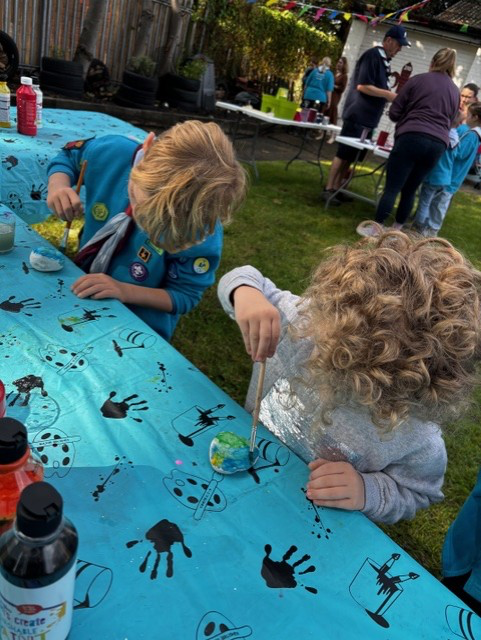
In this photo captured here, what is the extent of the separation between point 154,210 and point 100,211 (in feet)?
2.30

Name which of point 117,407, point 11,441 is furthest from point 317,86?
point 11,441

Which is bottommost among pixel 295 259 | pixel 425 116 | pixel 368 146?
pixel 295 259

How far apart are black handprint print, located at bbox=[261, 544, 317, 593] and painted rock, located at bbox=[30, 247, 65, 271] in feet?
3.56

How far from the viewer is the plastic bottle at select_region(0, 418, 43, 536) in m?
0.63

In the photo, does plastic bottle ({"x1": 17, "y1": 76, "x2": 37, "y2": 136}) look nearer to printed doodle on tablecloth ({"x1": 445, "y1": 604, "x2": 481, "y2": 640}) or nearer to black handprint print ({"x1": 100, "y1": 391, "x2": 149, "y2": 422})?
black handprint print ({"x1": 100, "y1": 391, "x2": 149, "y2": 422})

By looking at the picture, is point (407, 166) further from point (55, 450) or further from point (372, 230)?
point (55, 450)

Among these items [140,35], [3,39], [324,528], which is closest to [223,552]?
[324,528]

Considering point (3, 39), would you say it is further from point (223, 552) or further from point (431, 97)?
point (223, 552)

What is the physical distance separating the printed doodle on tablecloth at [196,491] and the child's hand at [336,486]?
0.60 feet

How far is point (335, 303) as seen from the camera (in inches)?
37.4

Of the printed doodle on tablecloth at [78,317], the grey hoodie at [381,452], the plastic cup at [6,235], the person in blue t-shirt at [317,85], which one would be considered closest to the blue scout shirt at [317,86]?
the person in blue t-shirt at [317,85]

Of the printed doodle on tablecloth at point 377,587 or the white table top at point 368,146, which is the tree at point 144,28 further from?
the printed doodle on tablecloth at point 377,587

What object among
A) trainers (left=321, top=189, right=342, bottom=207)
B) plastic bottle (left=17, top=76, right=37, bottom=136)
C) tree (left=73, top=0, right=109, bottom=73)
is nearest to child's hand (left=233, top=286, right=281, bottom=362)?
plastic bottle (left=17, top=76, right=37, bottom=136)

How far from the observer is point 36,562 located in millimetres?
523
